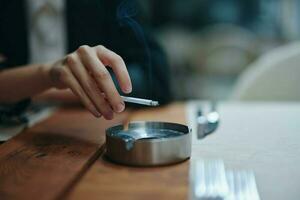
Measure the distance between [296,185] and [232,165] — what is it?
109 millimetres

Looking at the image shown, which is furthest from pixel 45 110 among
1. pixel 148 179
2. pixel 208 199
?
pixel 208 199

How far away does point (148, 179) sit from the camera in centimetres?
63

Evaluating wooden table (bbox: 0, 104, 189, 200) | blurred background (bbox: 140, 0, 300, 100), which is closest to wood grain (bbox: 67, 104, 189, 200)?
wooden table (bbox: 0, 104, 189, 200)

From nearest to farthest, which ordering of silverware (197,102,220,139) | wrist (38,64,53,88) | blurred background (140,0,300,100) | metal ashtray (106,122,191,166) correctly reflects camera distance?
metal ashtray (106,122,191,166)
silverware (197,102,220,139)
wrist (38,64,53,88)
blurred background (140,0,300,100)

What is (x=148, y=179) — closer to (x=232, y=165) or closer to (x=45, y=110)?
(x=232, y=165)

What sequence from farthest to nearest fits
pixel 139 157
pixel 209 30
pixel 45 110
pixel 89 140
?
1. pixel 209 30
2. pixel 45 110
3. pixel 89 140
4. pixel 139 157

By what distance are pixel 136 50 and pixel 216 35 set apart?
2188 mm

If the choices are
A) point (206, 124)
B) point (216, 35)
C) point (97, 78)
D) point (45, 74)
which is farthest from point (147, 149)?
point (216, 35)

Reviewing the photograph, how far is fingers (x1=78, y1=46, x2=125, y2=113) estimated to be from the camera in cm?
76

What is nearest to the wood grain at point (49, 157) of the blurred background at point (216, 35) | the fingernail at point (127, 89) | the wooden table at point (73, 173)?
the wooden table at point (73, 173)

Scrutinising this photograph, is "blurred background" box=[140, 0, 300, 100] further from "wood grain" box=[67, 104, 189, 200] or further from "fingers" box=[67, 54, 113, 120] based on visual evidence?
"wood grain" box=[67, 104, 189, 200]

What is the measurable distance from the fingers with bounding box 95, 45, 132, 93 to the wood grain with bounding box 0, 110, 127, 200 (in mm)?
115

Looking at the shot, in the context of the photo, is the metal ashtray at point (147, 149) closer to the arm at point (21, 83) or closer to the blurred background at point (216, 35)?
the arm at point (21, 83)

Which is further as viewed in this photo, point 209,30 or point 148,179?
point 209,30
